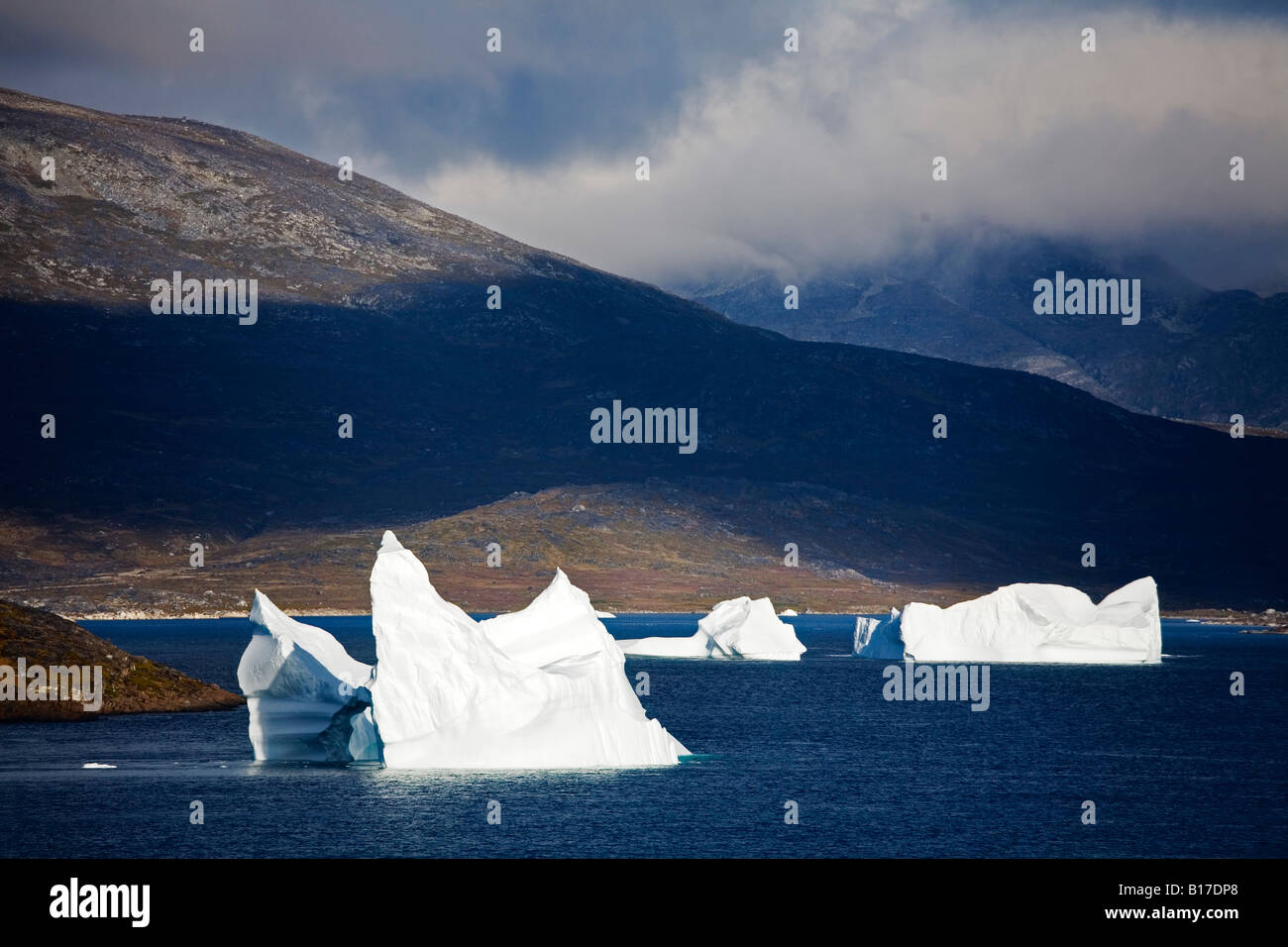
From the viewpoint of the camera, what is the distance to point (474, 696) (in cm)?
5056

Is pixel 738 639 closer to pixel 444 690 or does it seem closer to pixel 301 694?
pixel 301 694

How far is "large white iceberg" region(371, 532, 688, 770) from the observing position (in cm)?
4956

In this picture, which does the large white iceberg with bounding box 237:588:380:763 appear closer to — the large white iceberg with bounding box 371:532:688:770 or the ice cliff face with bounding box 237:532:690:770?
the ice cliff face with bounding box 237:532:690:770

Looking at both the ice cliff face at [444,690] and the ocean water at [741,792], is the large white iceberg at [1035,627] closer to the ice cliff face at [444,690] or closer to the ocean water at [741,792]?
the ocean water at [741,792]

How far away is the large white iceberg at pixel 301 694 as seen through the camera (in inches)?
2126

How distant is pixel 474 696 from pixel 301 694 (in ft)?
28.6

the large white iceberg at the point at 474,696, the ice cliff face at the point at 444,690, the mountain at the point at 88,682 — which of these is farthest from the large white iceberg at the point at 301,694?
the mountain at the point at 88,682

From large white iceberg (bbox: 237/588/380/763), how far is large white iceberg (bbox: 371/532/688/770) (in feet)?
10.5

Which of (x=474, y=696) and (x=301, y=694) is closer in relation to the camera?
(x=474, y=696)

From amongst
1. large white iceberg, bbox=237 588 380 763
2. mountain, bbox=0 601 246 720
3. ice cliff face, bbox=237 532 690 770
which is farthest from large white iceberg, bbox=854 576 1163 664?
large white iceberg, bbox=237 588 380 763

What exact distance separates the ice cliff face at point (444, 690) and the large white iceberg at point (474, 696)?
5 centimetres

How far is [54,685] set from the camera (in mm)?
75750

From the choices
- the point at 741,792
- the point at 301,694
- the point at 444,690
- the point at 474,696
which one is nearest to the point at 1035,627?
the point at 741,792
